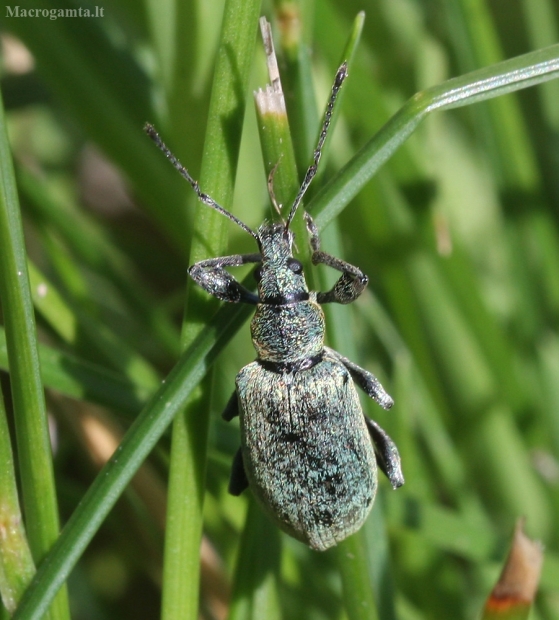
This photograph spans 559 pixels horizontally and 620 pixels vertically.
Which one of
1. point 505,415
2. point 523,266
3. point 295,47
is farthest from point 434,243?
point 295,47

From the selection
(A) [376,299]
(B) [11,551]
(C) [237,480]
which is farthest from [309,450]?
(A) [376,299]

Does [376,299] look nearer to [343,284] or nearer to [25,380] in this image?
[343,284]

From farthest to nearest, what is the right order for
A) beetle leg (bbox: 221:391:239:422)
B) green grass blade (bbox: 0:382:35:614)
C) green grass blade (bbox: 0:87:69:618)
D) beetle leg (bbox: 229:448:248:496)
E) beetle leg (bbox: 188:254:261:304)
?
beetle leg (bbox: 221:391:239:422) → beetle leg (bbox: 229:448:248:496) → beetle leg (bbox: 188:254:261:304) → green grass blade (bbox: 0:382:35:614) → green grass blade (bbox: 0:87:69:618)

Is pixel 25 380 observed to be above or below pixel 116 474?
above

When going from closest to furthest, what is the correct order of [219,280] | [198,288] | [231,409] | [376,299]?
[198,288] → [219,280] → [231,409] → [376,299]

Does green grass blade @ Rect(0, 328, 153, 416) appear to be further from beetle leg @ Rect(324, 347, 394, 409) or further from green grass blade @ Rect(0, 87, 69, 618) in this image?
beetle leg @ Rect(324, 347, 394, 409)

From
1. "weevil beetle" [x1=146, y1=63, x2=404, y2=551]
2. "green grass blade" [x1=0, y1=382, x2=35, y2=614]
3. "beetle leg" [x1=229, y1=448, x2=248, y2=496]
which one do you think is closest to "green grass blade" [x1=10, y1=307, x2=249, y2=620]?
"green grass blade" [x1=0, y1=382, x2=35, y2=614]

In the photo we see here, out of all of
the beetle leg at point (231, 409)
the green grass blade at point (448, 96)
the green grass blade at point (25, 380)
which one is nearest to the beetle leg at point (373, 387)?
the beetle leg at point (231, 409)
